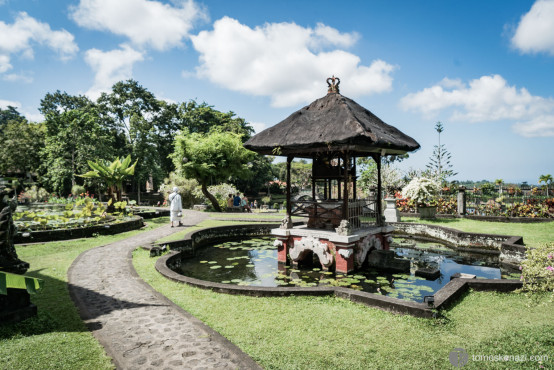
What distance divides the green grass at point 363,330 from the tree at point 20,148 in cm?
3793

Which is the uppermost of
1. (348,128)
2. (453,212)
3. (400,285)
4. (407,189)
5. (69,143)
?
(69,143)

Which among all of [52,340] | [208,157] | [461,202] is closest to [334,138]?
[52,340]

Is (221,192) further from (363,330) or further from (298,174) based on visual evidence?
(298,174)

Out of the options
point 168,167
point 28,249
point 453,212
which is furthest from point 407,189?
point 168,167

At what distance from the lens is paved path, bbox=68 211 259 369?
3.84 meters

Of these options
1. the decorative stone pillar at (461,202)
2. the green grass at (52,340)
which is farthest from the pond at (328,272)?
the decorative stone pillar at (461,202)

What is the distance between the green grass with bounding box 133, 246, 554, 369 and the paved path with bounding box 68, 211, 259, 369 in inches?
10.7

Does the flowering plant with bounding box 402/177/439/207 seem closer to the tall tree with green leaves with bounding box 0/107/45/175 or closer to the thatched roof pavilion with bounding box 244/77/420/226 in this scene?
the thatched roof pavilion with bounding box 244/77/420/226

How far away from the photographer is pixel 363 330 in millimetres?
4730

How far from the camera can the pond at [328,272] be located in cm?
797

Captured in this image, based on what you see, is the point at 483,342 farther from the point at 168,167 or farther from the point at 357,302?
the point at 168,167

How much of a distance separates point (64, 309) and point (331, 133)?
22.7 ft

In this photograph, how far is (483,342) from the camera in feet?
14.0

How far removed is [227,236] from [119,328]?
32.8 feet
